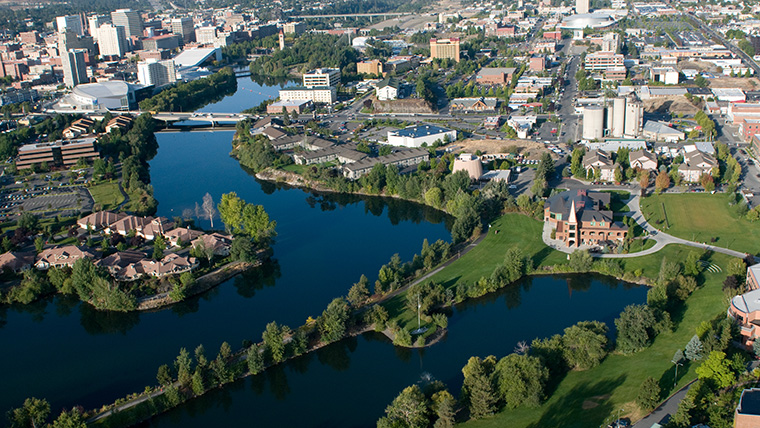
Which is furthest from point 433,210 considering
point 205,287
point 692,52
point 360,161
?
point 692,52

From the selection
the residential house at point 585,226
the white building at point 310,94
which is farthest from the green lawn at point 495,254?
the white building at point 310,94

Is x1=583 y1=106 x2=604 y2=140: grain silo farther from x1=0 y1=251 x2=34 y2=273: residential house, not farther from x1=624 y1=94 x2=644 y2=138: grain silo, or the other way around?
x1=0 y1=251 x2=34 y2=273: residential house

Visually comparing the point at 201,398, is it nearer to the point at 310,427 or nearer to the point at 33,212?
the point at 310,427

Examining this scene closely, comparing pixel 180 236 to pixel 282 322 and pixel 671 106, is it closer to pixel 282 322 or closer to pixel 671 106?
pixel 282 322

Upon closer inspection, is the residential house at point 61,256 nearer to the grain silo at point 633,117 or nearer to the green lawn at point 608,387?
the green lawn at point 608,387

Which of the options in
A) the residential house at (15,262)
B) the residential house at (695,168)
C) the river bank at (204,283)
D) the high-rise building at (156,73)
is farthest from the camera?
the high-rise building at (156,73)

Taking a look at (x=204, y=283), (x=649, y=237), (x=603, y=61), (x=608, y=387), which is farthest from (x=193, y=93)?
(x=608, y=387)
